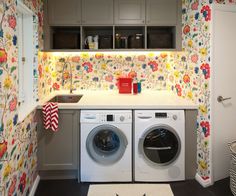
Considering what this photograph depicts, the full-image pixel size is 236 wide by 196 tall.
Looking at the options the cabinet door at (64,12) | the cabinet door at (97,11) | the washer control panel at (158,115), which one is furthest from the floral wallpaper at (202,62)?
the cabinet door at (64,12)

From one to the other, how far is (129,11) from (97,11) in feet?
1.34

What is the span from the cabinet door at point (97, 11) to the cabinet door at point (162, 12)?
1.63 feet

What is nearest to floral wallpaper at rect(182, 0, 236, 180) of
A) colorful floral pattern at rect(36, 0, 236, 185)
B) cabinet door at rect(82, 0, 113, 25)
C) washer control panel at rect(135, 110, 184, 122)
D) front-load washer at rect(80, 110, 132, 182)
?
colorful floral pattern at rect(36, 0, 236, 185)

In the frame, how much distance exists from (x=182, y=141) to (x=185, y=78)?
82 cm

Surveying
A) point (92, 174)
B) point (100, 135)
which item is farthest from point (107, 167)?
point (100, 135)

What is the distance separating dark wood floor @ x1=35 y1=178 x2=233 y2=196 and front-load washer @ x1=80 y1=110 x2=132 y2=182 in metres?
0.15

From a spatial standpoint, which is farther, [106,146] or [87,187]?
[106,146]

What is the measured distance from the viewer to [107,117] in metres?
2.85

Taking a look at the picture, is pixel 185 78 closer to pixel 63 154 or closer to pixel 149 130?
pixel 149 130

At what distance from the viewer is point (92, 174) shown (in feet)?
9.59

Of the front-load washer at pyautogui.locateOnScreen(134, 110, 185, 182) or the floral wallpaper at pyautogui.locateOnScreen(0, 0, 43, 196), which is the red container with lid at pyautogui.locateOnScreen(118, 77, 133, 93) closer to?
the front-load washer at pyautogui.locateOnScreen(134, 110, 185, 182)

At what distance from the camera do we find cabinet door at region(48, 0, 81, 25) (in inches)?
127

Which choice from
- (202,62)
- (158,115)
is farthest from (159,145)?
(202,62)

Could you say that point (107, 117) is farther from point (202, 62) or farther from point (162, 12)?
point (162, 12)
